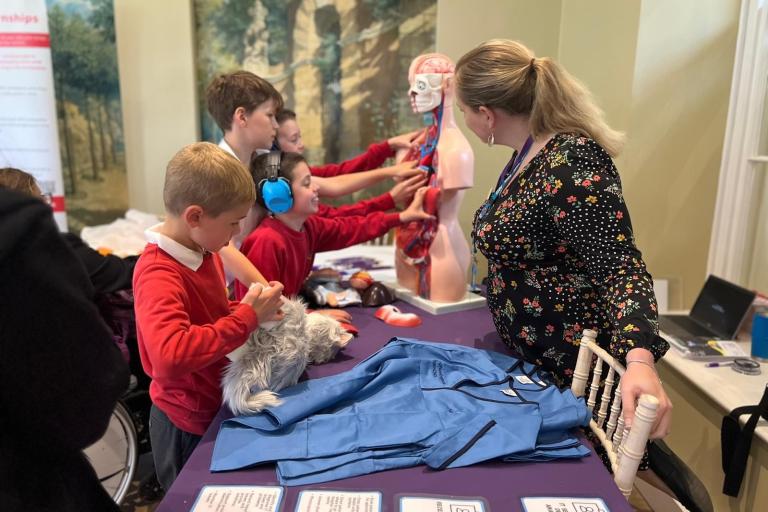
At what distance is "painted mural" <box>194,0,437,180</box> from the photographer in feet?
10.2

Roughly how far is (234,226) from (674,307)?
2061 millimetres

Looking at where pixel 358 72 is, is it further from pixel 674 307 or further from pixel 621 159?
pixel 674 307

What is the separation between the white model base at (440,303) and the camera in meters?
1.83

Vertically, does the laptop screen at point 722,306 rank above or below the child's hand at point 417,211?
below

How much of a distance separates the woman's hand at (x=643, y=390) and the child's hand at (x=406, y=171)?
1.08 m

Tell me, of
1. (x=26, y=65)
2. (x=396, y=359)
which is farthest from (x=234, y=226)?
(x=26, y=65)

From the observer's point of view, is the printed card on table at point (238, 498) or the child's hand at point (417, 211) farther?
the child's hand at point (417, 211)

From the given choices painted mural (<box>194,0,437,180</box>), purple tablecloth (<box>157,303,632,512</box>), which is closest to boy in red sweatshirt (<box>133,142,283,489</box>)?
purple tablecloth (<box>157,303,632,512</box>)

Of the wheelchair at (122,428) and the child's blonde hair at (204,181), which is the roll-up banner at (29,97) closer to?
the wheelchair at (122,428)

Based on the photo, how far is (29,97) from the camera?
9.55 ft

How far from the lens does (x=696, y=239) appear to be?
2297 mm

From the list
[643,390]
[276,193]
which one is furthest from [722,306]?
[276,193]

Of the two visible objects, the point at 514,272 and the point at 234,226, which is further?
the point at 514,272

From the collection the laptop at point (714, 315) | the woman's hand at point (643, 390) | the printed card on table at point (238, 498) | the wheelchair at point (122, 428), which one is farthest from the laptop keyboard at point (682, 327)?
the wheelchair at point (122, 428)
